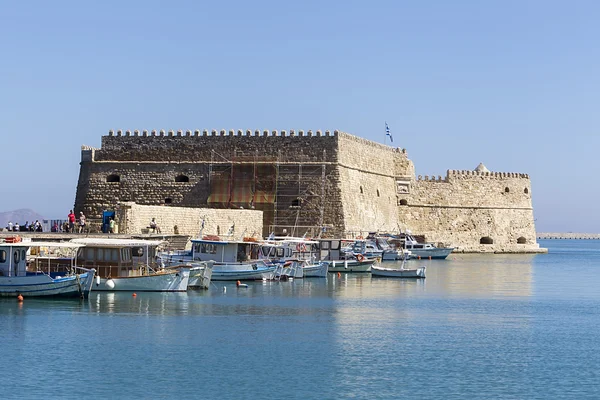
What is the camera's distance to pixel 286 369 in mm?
16391

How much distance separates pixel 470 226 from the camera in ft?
171

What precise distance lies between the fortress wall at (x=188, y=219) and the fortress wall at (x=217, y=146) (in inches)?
114

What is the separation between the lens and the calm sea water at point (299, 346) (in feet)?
49.8

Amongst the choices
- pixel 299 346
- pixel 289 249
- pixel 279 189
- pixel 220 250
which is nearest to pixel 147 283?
pixel 220 250

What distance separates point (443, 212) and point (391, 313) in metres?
28.1

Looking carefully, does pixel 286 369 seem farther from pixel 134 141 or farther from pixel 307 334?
pixel 134 141

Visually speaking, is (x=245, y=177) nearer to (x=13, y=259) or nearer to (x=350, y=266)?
(x=350, y=266)

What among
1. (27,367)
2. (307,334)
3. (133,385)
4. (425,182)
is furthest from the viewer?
(425,182)

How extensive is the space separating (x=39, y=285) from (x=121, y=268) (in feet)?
8.55

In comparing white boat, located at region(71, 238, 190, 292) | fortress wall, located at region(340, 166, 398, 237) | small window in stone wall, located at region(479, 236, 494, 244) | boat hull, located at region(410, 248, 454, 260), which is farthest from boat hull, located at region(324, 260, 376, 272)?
small window in stone wall, located at region(479, 236, 494, 244)

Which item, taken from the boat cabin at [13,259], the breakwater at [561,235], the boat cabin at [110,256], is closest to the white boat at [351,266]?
the boat cabin at [110,256]

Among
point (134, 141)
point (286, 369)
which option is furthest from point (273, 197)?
point (286, 369)

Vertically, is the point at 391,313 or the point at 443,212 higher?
the point at 443,212

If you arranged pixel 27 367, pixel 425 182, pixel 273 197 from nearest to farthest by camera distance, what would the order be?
pixel 27 367 → pixel 273 197 → pixel 425 182
